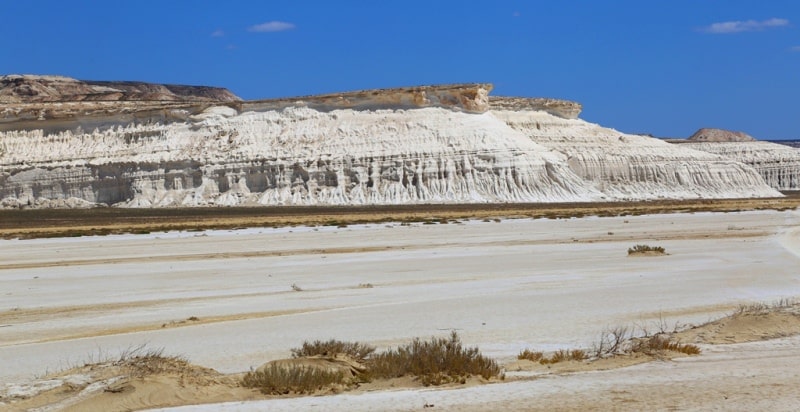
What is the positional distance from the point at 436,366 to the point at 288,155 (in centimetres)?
5963

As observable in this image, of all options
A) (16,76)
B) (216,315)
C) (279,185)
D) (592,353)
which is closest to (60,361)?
(216,315)

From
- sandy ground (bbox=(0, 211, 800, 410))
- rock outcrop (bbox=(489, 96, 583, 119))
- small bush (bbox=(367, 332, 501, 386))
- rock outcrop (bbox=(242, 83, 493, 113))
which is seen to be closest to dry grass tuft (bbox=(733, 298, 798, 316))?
sandy ground (bbox=(0, 211, 800, 410))

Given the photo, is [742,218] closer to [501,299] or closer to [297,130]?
[501,299]

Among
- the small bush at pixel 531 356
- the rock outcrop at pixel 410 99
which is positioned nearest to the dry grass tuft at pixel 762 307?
the small bush at pixel 531 356

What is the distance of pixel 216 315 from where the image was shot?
12.8 m

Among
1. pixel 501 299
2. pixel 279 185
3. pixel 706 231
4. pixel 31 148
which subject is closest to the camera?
pixel 501 299

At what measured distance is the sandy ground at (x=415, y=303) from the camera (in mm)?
7914

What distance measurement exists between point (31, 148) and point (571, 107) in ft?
159

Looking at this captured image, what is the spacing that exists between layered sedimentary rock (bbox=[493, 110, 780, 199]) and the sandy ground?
171 feet

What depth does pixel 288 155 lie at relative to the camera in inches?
2640

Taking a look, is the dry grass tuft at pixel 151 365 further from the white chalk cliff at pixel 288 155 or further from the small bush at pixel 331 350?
the white chalk cliff at pixel 288 155

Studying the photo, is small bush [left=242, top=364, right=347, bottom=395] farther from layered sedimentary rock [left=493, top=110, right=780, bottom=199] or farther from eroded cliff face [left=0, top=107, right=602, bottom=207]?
layered sedimentary rock [left=493, top=110, right=780, bottom=199]

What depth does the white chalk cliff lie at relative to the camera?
65.6 meters

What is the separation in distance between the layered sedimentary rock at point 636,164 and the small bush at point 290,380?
70.6 meters
